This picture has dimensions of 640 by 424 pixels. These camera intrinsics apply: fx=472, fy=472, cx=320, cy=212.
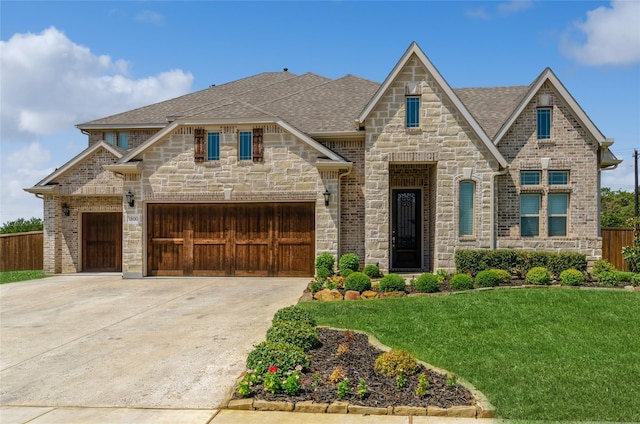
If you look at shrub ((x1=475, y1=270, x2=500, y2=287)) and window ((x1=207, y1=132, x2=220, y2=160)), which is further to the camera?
window ((x1=207, y1=132, x2=220, y2=160))

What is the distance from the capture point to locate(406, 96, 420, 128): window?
1559 cm

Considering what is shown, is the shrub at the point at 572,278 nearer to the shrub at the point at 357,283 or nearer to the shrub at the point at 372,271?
the shrub at the point at 357,283

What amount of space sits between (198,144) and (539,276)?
11.4 metres

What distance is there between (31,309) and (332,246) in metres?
8.73

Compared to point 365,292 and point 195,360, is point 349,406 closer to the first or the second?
point 195,360

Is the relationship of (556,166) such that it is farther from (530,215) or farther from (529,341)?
(529,341)

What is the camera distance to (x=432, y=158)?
15508 mm

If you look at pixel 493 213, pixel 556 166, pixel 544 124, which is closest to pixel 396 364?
pixel 493 213

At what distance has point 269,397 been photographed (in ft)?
18.7

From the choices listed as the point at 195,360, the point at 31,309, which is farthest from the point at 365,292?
the point at 31,309

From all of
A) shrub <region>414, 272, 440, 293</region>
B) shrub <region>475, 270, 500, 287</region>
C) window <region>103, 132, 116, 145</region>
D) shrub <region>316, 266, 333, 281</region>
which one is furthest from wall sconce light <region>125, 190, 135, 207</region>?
shrub <region>475, 270, 500, 287</region>

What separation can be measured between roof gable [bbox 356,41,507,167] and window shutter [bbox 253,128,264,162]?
3601 mm

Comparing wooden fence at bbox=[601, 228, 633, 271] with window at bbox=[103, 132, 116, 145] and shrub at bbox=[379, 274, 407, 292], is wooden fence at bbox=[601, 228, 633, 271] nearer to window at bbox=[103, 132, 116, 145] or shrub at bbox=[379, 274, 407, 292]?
shrub at bbox=[379, 274, 407, 292]

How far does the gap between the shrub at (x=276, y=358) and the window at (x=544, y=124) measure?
1319 cm
